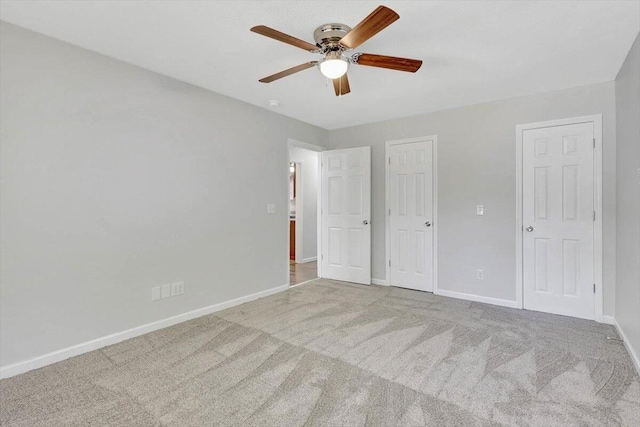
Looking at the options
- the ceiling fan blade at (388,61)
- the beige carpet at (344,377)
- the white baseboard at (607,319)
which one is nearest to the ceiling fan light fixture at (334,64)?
the ceiling fan blade at (388,61)

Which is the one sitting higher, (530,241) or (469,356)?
(530,241)

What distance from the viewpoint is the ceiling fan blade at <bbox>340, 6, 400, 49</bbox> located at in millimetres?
1552

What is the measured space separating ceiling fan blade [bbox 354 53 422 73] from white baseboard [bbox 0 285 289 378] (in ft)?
9.26

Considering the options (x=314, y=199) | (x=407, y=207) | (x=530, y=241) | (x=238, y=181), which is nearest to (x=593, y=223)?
(x=530, y=241)

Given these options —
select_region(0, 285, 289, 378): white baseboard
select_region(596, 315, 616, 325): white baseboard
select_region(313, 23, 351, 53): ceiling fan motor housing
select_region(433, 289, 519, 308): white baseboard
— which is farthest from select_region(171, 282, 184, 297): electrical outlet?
select_region(596, 315, 616, 325): white baseboard

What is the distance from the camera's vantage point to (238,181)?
12.0ft

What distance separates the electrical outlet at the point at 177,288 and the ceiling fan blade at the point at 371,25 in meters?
2.62

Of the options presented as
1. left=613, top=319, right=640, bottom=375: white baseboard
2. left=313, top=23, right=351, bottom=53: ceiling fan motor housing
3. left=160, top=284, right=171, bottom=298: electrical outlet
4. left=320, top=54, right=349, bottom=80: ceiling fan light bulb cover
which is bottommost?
left=613, top=319, right=640, bottom=375: white baseboard

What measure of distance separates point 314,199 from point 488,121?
12.3ft

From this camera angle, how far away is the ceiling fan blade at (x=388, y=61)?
2.04m

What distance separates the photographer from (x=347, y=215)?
4.74m

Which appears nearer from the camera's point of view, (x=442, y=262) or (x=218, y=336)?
(x=218, y=336)

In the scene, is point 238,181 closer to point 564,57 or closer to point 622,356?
point 564,57

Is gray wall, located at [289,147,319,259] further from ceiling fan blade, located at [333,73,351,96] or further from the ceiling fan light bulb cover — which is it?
the ceiling fan light bulb cover
